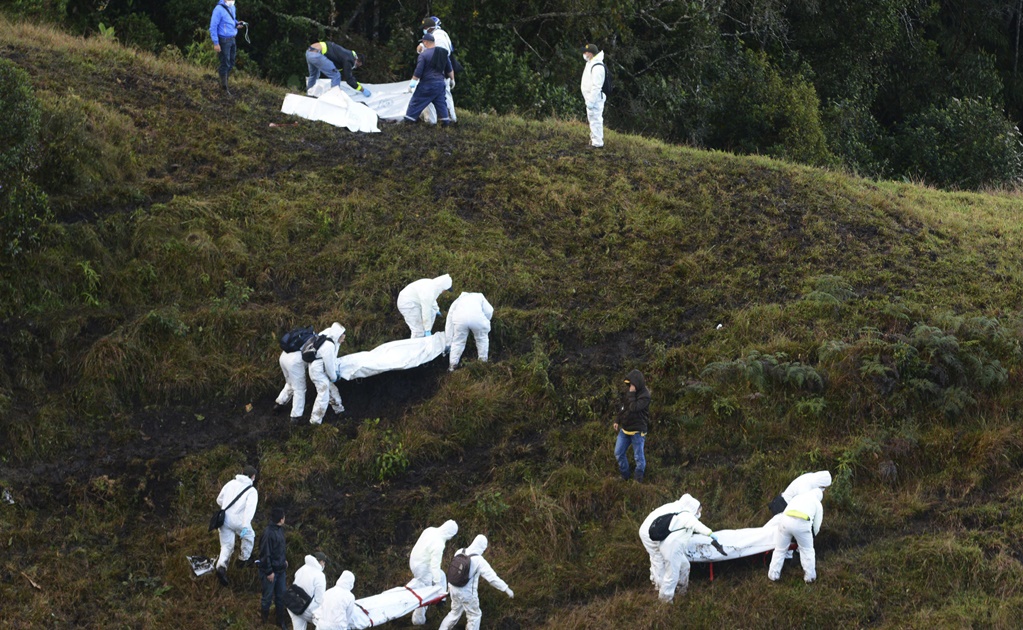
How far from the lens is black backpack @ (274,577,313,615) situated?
35.9 ft

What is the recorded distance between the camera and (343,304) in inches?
599

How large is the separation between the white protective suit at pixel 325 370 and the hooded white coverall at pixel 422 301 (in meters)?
1.02

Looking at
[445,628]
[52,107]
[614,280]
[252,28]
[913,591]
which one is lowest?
[445,628]

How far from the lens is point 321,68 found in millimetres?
19406

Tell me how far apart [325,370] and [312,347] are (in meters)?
0.36

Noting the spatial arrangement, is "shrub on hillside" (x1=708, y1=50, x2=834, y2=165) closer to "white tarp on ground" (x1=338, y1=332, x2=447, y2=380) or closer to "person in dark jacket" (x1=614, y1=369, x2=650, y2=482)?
"white tarp on ground" (x1=338, y1=332, x2=447, y2=380)

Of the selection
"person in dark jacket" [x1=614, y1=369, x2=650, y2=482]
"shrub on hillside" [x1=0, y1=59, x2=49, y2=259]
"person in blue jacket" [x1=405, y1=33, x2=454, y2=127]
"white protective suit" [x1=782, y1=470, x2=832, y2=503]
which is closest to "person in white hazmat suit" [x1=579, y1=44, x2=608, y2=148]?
"person in blue jacket" [x1=405, y1=33, x2=454, y2=127]

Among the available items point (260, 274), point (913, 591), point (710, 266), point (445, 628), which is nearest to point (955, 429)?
point (913, 591)

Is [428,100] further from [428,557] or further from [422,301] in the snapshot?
[428,557]

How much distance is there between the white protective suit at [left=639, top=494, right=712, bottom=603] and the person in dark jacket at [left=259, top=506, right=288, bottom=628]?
11.4 feet

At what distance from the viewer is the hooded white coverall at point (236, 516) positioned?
11.6 meters

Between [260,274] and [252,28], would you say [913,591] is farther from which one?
[252,28]

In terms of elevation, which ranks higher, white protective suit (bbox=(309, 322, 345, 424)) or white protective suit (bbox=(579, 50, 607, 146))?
white protective suit (bbox=(579, 50, 607, 146))

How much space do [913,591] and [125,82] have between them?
46.5 feet
